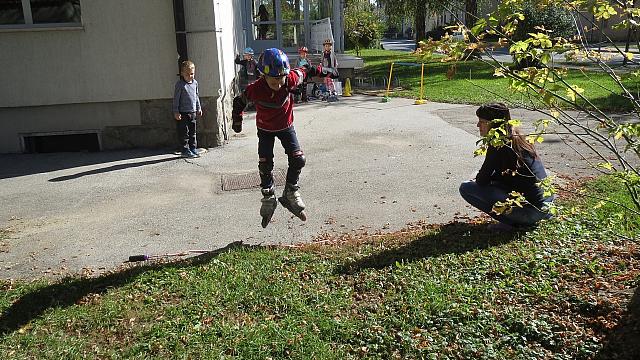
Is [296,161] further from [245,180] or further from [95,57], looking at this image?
[95,57]

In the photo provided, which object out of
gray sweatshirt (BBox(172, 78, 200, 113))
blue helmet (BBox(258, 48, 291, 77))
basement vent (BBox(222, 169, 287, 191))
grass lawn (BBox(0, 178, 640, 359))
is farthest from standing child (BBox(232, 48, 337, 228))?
gray sweatshirt (BBox(172, 78, 200, 113))

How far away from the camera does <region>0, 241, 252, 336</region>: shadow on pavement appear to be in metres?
4.36

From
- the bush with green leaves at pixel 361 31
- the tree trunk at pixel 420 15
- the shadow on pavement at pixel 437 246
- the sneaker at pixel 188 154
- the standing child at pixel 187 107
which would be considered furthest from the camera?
the bush with green leaves at pixel 361 31

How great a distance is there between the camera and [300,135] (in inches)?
435

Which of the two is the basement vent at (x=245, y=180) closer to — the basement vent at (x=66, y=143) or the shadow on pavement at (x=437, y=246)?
the shadow on pavement at (x=437, y=246)

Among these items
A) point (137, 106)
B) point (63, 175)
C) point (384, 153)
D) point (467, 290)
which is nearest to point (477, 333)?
point (467, 290)

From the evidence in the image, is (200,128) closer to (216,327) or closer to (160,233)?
(160,233)

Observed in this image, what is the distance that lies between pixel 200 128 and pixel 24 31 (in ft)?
10.9

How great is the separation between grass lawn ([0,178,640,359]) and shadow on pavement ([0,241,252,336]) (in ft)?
0.05

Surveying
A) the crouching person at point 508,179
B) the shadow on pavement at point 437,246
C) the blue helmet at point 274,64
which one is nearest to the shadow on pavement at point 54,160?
the blue helmet at point 274,64

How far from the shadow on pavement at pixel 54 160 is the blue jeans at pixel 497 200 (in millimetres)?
5986

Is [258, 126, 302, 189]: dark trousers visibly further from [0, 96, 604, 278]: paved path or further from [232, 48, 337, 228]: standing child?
[0, 96, 604, 278]: paved path

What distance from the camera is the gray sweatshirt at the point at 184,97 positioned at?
923cm

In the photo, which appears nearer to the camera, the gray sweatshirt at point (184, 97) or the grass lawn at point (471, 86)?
the gray sweatshirt at point (184, 97)
